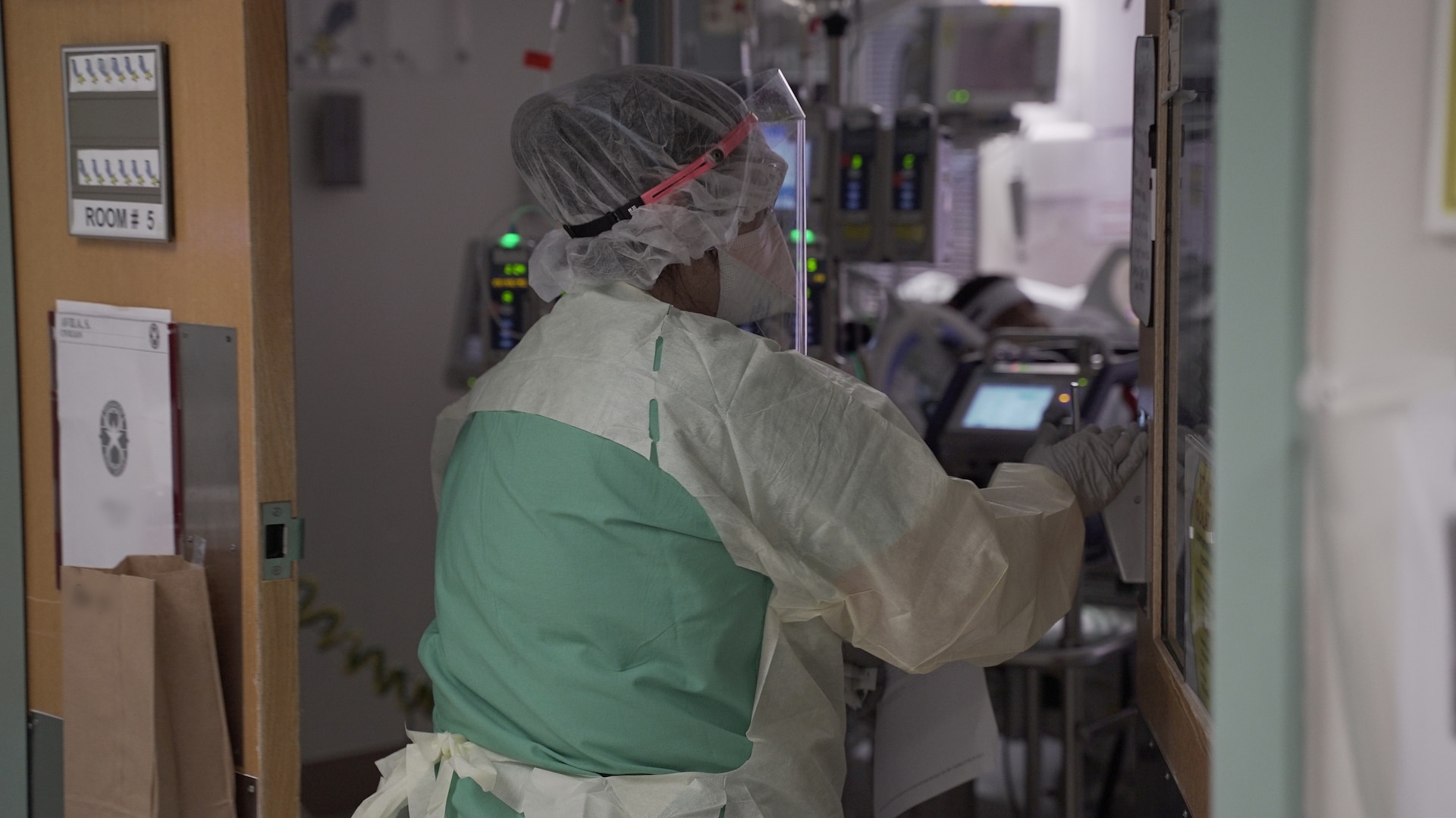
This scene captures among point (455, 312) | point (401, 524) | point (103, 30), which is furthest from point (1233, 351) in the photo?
point (401, 524)

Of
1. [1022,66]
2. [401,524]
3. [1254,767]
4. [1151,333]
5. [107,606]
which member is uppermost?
[1022,66]

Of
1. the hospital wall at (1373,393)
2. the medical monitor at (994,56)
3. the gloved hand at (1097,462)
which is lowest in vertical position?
the gloved hand at (1097,462)

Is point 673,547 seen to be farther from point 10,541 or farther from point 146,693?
point 10,541

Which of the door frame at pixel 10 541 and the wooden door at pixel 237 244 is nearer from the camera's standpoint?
the wooden door at pixel 237 244

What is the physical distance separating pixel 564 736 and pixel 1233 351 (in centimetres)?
96

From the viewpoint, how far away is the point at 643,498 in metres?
1.43

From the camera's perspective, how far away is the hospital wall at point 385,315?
359cm

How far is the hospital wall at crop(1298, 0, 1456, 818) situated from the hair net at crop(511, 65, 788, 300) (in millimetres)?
985

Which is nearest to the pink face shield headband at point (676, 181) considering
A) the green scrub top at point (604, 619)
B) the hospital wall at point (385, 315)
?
the green scrub top at point (604, 619)

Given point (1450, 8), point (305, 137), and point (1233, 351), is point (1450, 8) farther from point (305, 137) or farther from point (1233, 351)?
point (305, 137)

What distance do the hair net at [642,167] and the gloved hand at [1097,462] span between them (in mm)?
503

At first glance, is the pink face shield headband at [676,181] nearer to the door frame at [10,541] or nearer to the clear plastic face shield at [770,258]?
the clear plastic face shield at [770,258]

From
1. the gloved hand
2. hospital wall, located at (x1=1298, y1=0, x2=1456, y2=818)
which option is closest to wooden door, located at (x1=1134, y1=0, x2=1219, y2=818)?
the gloved hand

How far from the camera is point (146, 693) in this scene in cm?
161
